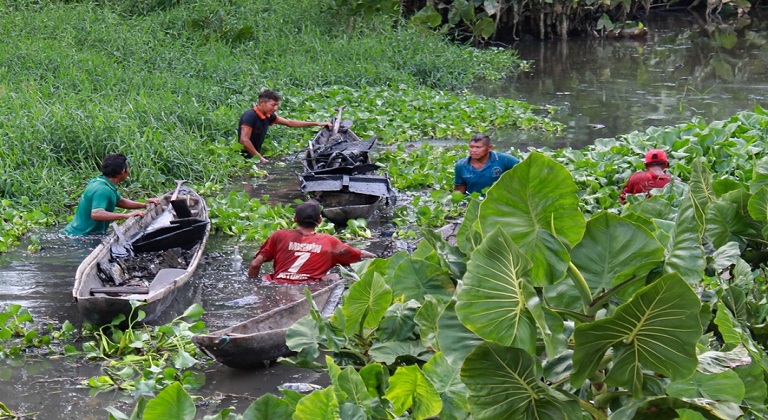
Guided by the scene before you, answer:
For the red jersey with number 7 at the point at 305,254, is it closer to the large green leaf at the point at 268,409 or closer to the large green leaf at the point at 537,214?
the large green leaf at the point at 268,409

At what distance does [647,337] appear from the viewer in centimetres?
228

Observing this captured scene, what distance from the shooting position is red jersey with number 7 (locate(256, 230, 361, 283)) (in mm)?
7883

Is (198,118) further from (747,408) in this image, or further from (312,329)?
(747,408)

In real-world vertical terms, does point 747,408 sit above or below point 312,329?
above

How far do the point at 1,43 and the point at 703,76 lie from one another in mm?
15061

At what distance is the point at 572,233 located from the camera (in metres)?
2.47

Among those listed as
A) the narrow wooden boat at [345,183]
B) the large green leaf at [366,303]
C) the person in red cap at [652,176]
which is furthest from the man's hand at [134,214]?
the large green leaf at [366,303]

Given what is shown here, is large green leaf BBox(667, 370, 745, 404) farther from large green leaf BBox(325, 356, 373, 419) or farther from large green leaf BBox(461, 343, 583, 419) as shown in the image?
large green leaf BBox(325, 356, 373, 419)

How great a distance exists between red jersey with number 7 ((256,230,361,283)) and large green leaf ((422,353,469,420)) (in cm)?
508

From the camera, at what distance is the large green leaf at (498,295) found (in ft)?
7.23

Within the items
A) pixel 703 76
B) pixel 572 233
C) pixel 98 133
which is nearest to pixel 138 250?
pixel 98 133

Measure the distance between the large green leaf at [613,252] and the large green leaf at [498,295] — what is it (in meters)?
0.33

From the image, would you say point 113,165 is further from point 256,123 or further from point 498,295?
point 498,295

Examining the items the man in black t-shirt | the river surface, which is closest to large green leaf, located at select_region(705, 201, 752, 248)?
the river surface
